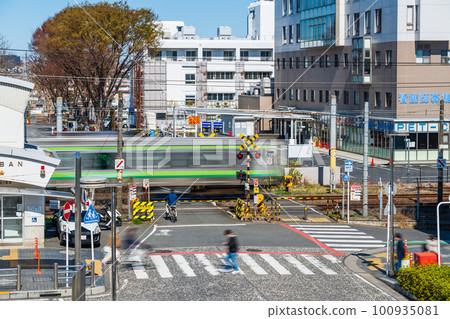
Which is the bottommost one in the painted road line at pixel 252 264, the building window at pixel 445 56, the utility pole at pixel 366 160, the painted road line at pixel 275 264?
the painted road line at pixel 275 264

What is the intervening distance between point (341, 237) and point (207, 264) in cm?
857

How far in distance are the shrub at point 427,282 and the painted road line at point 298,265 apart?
11.3 feet

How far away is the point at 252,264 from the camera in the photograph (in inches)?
940

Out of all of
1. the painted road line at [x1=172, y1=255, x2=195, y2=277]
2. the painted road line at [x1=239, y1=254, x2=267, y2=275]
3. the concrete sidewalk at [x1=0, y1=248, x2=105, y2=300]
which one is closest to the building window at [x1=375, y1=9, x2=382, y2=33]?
the painted road line at [x1=239, y1=254, x2=267, y2=275]

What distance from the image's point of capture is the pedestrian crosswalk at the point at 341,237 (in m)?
28.1

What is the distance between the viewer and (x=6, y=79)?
26031 millimetres

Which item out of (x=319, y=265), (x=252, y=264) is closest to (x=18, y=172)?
(x=252, y=264)

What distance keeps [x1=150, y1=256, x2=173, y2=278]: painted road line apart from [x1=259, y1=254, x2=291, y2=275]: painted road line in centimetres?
383

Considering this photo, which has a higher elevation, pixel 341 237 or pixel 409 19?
pixel 409 19

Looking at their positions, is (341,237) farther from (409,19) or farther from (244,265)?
(409,19)

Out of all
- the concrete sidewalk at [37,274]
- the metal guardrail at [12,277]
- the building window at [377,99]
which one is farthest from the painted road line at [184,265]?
the building window at [377,99]

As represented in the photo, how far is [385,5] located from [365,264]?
38527mm

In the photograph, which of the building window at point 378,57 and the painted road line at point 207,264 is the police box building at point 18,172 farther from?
the building window at point 378,57

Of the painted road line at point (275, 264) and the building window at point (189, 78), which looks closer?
the painted road line at point (275, 264)
